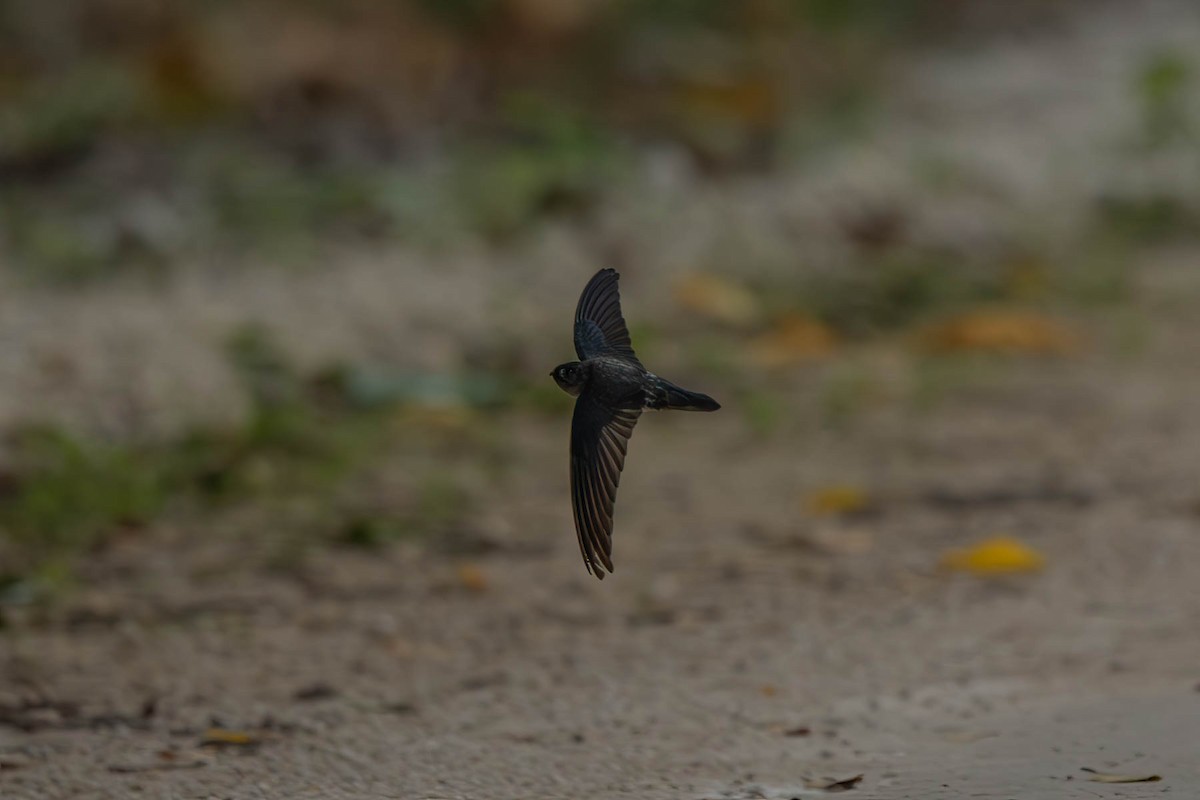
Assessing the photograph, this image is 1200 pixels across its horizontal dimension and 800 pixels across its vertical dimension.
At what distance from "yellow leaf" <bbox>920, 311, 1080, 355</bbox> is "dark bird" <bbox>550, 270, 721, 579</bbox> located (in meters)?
3.29

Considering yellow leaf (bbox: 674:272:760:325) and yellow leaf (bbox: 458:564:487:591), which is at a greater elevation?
yellow leaf (bbox: 674:272:760:325)

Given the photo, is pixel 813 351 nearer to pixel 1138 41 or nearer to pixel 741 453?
pixel 741 453

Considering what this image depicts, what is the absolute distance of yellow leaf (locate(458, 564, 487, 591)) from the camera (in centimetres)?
374

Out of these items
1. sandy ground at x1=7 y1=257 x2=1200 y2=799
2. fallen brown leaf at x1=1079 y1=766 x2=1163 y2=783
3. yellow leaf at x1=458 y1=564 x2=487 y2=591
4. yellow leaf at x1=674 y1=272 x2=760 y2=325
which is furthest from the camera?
yellow leaf at x1=674 y1=272 x2=760 y2=325

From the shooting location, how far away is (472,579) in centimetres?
375

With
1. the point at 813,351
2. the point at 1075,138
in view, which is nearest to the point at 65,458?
the point at 813,351

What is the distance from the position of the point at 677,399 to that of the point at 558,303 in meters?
3.46

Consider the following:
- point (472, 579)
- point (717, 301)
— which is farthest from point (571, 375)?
point (717, 301)

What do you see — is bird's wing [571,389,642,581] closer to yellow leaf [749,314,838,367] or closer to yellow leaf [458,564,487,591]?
yellow leaf [458,564,487,591]

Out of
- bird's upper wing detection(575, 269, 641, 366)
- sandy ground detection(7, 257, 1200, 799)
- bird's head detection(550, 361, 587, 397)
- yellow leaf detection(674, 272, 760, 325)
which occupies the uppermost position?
yellow leaf detection(674, 272, 760, 325)

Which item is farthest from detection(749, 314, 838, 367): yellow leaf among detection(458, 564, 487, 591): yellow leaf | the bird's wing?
the bird's wing

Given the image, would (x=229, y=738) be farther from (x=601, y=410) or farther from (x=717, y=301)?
(x=717, y=301)

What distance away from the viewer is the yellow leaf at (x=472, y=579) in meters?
3.74

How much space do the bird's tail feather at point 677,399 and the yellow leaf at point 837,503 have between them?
1896mm
